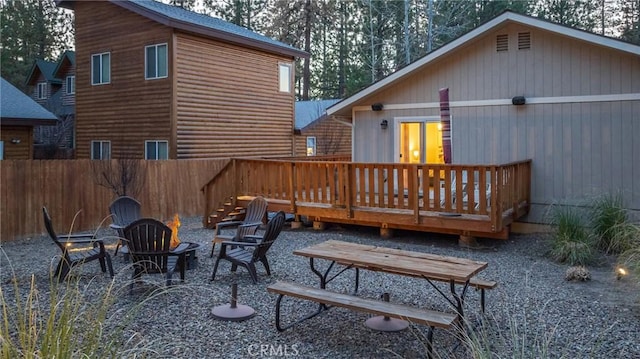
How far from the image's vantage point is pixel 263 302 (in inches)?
208

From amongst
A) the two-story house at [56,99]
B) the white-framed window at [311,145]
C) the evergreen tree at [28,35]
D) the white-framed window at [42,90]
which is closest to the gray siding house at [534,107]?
the white-framed window at [311,145]

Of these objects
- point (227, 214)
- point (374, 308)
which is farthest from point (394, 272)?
point (227, 214)

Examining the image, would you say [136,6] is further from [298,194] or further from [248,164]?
[298,194]

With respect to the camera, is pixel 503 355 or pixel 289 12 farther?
pixel 289 12

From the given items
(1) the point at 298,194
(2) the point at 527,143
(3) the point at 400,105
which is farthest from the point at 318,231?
(2) the point at 527,143

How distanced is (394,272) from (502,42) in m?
7.08

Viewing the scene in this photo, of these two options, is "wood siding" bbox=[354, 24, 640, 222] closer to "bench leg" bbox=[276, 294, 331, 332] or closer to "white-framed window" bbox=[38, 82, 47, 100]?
"bench leg" bbox=[276, 294, 331, 332]

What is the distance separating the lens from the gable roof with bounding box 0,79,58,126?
1335cm

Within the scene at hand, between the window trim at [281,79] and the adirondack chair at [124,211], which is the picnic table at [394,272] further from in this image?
the window trim at [281,79]

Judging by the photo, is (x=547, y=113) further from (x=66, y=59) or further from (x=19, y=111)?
(x=66, y=59)

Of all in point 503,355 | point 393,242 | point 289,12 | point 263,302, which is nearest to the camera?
point 503,355

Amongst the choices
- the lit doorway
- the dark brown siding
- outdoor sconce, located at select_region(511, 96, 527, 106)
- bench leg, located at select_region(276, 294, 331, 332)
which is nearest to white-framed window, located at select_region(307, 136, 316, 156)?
the dark brown siding

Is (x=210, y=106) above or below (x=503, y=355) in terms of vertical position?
above

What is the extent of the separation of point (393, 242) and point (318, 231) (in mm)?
1690
